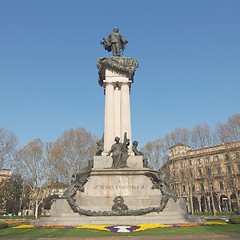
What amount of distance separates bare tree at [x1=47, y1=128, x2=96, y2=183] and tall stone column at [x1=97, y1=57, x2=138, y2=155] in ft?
75.2

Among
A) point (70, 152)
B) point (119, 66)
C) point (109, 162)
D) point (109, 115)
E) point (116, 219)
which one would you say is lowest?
point (116, 219)

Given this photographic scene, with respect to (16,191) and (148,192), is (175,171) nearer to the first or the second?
(148,192)

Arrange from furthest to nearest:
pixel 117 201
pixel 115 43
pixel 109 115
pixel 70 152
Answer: pixel 70 152, pixel 115 43, pixel 109 115, pixel 117 201

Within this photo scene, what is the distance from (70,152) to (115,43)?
81.1 feet

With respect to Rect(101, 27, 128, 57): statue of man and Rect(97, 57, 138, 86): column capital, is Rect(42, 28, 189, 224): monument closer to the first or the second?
Rect(97, 57, 138, 86): column capital

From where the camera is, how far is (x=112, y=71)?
2245 cm

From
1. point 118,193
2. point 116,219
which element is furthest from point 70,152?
point 116,219

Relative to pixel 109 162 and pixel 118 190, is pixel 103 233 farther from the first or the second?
pixel 109 162

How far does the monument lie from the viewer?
15.1m

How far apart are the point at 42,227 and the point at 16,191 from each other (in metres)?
53.2

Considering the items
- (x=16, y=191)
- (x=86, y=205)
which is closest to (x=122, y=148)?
(x=86, y=205)

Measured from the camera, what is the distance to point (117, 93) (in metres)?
22.3

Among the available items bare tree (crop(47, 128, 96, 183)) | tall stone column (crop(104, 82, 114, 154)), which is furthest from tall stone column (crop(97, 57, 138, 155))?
bare tree (crop(47, 128, 96, 183))

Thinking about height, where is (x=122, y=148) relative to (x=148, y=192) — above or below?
above
